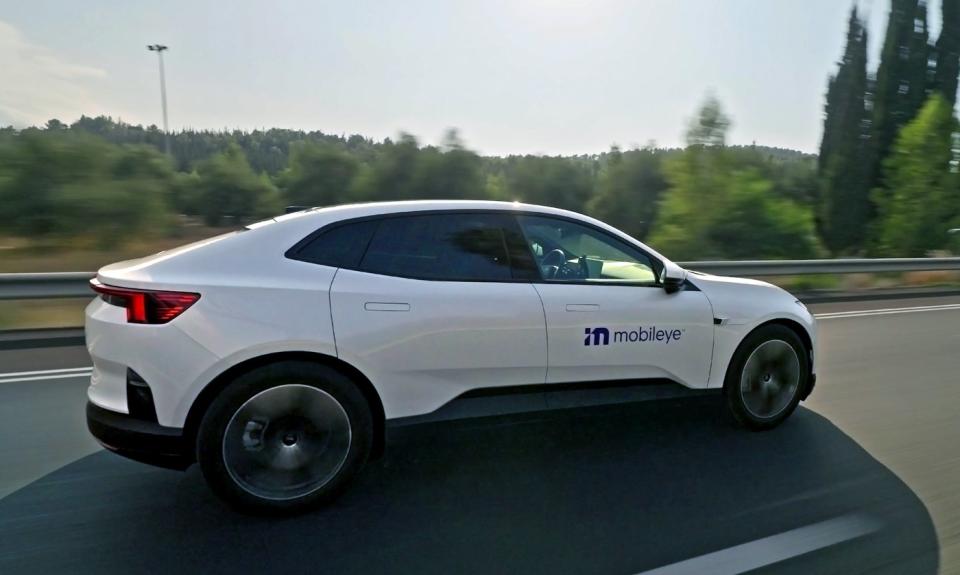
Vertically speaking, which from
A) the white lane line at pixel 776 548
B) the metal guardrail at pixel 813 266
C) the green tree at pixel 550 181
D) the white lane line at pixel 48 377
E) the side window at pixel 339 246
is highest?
the green tree at pixel 550 181

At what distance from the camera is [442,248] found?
11.3ft

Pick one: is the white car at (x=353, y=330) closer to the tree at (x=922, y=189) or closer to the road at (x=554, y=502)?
the road at (x=554, y=502)

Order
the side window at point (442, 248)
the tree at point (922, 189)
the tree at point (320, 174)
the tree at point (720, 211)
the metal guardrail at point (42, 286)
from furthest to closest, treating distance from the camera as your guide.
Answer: the tree at point (922, 189), the tree at point (320, 174), the tree at point (720, 211), the metal guardrail at point (42, 286), the side window at point (442, 248)

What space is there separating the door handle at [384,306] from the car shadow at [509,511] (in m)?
0.65

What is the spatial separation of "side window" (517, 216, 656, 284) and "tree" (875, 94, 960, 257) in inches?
964

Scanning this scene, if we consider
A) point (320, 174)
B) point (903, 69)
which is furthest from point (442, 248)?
point (903, 69)

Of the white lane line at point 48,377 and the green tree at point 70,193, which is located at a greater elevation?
the green tree at point 70,193

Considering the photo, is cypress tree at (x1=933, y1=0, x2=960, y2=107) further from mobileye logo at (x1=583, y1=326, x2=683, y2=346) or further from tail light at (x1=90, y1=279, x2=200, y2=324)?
tail light at (x1=90, y1=279, x2=200, y2=324)

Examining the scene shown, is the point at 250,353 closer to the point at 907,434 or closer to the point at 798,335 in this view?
the point at 798,335

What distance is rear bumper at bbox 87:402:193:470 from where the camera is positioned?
113 inches

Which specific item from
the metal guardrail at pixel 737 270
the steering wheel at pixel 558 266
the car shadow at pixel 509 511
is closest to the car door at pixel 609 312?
the steering wheel at pixel 558 266

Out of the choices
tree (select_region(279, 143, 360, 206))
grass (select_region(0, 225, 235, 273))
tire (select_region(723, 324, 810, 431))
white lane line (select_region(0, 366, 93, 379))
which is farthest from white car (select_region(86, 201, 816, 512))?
tree (select_region(279, 143, 360, 206))

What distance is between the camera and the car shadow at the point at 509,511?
272 centimetres

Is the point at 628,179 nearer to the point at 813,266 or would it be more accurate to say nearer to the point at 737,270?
the point at 813,266
